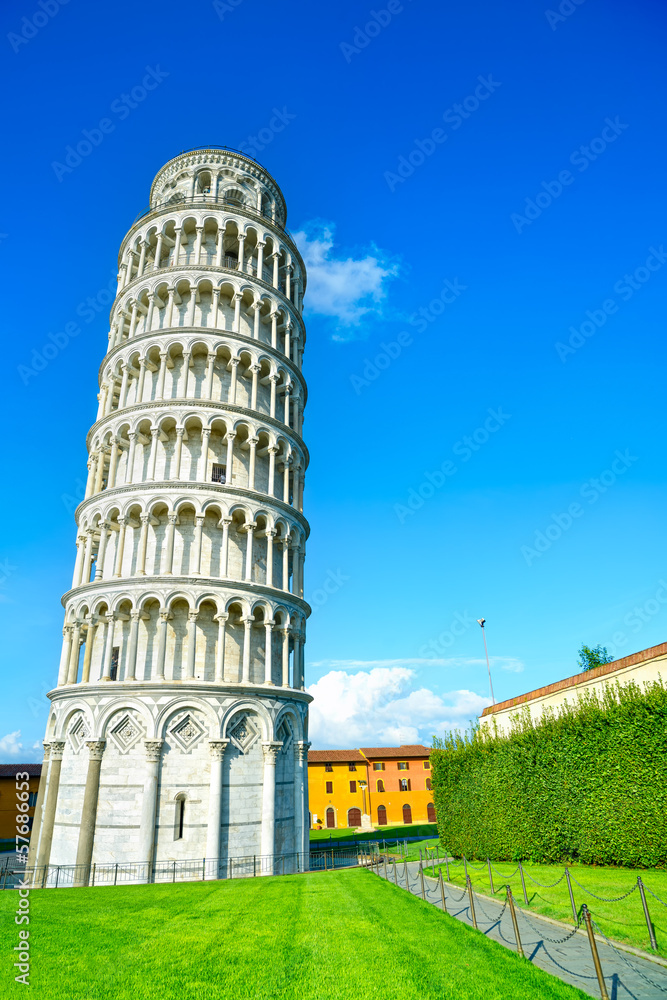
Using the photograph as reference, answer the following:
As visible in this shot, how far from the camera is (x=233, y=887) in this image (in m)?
20.4

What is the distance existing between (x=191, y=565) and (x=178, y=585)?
135 cm

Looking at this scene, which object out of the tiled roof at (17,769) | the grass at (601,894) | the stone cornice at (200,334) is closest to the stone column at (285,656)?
the grass at (601,894)

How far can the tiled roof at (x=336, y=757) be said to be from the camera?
67750 mm

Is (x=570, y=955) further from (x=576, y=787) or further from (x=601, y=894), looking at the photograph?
(x=576, y=787)

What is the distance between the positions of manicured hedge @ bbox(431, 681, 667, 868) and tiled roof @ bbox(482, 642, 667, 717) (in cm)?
126

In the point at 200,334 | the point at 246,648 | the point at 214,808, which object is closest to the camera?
the point at 214,808

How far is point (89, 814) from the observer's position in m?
24.7

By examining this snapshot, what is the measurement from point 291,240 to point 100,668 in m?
31.0

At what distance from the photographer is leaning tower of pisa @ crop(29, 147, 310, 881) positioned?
1001 inches

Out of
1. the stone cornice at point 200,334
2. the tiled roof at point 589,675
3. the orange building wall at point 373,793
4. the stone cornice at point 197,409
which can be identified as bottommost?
the orange building wall at point 373,793

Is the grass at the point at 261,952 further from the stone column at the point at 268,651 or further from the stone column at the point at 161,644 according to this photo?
the stone column at the point at 268,651

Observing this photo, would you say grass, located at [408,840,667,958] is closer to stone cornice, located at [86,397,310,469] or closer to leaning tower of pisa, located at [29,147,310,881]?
leaning tower of pisa, located at [29,147,310,881]

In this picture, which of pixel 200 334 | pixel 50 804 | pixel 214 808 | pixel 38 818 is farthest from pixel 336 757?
pixel 200 334

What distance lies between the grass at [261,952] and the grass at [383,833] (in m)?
37.9
